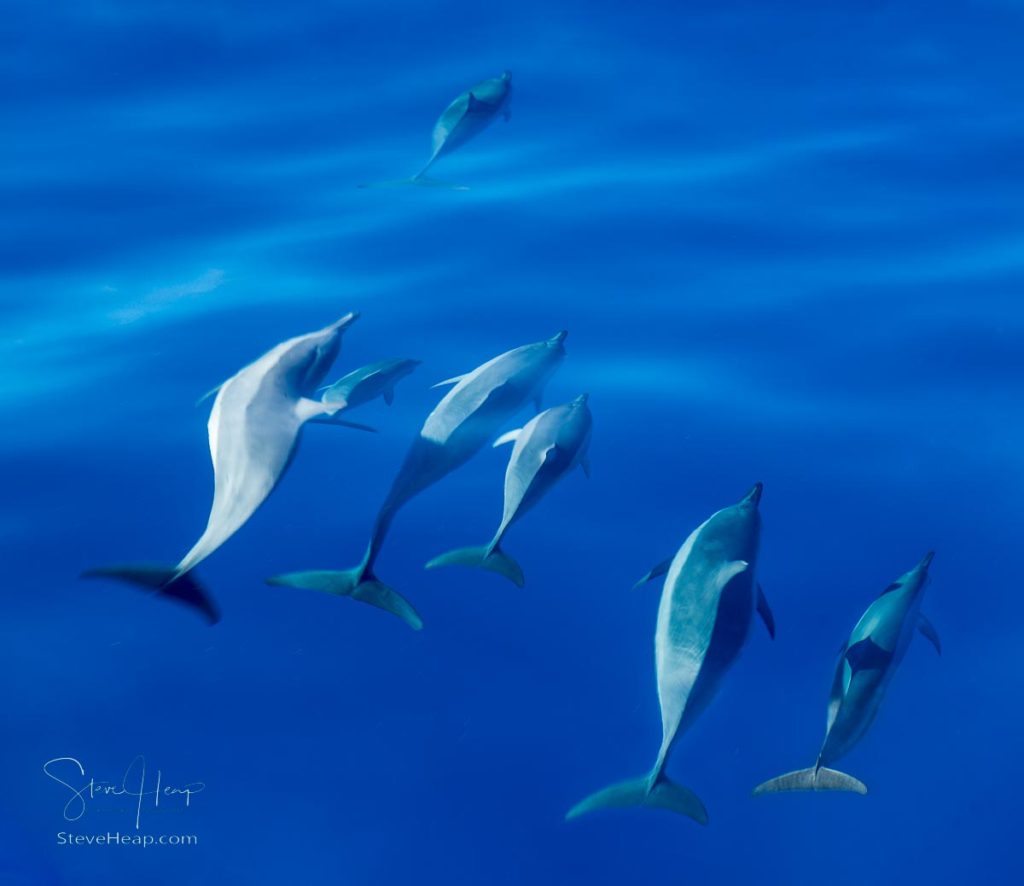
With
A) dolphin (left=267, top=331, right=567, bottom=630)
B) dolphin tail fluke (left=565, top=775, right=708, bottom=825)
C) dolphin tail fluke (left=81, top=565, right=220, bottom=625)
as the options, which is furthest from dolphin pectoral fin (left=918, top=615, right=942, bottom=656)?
dolphin tail fluke (left=81, top=565, right=220, bottom=625)

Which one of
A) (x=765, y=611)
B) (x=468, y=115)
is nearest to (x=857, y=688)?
(x=765, y=611)

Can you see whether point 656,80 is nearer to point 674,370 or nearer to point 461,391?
point 674,370

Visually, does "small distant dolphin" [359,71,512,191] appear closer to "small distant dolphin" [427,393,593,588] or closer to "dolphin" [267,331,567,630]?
"dolphin" [267,331,567,630]

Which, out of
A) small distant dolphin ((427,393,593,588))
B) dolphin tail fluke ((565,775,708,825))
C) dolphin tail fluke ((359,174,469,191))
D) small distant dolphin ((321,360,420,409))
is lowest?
dolphin tail fluke ((565,775,708,825))

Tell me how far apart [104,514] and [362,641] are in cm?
118

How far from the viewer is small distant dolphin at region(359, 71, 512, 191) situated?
5.70 meters

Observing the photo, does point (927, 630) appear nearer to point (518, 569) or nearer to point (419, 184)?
point (518, 569)

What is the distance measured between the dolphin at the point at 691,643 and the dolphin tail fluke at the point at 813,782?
0.21 m

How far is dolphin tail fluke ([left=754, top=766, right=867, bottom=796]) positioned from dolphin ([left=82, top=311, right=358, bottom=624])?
58.6 inches

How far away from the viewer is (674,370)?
4504mm

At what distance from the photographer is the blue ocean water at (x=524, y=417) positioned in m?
2.80

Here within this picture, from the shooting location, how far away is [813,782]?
2.54 m

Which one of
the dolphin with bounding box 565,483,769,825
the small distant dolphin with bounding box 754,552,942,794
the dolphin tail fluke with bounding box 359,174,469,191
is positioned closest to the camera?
the dolphin with bounding box 565,483,769,825

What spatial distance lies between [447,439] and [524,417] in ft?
3.11
